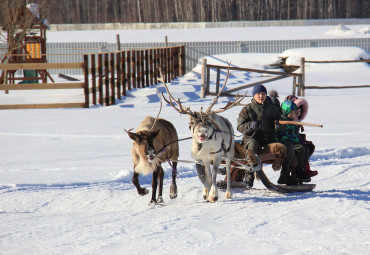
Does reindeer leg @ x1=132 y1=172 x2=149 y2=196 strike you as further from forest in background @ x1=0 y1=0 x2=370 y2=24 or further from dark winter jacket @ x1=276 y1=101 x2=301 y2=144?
forest in background @ x1=0 y1=0 x2=370 y2=24

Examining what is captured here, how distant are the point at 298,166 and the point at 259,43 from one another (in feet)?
82.1

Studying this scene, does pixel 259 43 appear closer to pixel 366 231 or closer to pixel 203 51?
pixel 203 51

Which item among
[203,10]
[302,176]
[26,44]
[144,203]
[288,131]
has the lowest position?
[144,203]

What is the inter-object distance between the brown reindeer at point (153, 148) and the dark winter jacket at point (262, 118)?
0.93 m

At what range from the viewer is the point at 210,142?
23.0ft

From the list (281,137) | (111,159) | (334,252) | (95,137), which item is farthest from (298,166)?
(95,137)

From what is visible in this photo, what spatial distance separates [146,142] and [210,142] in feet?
2.47

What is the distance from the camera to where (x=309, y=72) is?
2709cm

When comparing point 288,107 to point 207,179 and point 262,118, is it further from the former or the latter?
point 207,179

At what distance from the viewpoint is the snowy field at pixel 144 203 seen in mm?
5668

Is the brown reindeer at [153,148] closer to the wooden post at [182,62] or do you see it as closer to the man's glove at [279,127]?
the man's glove at [279,127]

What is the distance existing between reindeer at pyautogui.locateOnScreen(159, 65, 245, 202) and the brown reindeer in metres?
0.34

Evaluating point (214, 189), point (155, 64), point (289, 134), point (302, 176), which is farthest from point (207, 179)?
point (155, 64)

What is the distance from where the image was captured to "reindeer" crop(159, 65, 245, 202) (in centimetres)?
684
